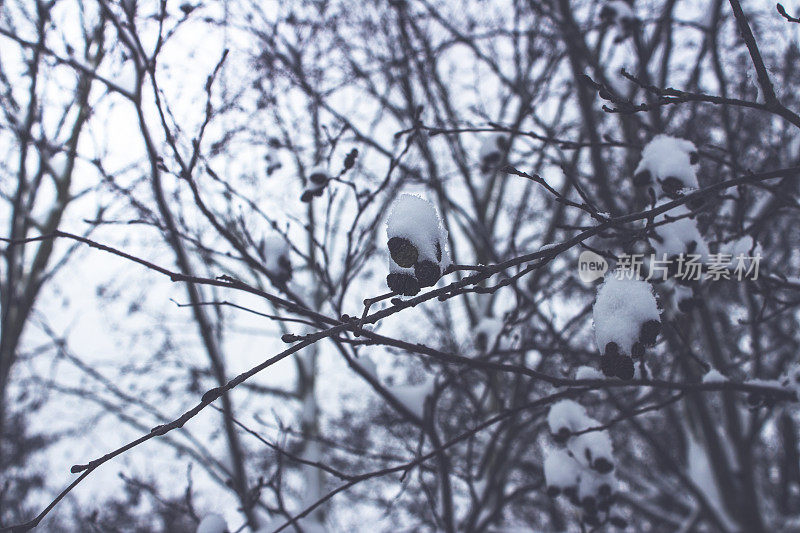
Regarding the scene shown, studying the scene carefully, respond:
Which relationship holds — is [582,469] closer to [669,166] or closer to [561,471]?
[561,471]

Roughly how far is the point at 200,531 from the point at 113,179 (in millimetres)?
1948

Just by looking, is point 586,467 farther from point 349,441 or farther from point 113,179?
point 349,441

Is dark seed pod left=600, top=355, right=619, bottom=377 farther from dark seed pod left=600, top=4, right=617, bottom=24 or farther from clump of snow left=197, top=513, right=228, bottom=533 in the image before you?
dark seed pod left=600, top=4, right=617, bottom=24

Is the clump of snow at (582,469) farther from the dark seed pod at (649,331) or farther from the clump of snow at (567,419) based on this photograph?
the dark seed pod at (649,331)

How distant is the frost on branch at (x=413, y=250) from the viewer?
1.12m

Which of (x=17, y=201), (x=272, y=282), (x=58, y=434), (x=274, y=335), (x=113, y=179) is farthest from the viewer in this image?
(x=58, y=434)

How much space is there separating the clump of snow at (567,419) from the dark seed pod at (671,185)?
3.24ft

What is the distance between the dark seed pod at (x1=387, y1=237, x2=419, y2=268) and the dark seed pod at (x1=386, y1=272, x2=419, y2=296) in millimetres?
34

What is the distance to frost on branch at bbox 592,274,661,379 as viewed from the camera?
123 cm

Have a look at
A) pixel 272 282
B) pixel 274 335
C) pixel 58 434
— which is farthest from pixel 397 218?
Answer: pixel 58 434

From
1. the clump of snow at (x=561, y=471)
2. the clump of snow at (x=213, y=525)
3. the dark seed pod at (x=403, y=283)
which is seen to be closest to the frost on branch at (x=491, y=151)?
the clump of snow at (x=561, y=471)

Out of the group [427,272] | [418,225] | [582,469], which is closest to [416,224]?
[418,225]

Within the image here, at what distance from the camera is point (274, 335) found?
22.7 feet

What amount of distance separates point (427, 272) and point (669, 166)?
126 centimetres
